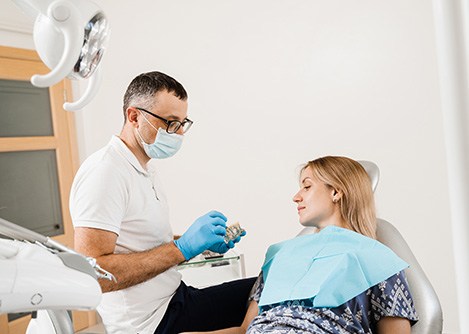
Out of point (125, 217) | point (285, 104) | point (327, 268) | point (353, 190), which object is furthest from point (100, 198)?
point (285, 104)

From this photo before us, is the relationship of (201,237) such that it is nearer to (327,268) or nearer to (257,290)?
(257,290)

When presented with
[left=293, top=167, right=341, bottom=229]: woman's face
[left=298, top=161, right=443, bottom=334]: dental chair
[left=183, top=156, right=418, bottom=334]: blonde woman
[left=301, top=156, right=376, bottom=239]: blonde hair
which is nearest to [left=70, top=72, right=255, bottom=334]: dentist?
[left=183, top=156, right=418, bottom=334]: blonde woman

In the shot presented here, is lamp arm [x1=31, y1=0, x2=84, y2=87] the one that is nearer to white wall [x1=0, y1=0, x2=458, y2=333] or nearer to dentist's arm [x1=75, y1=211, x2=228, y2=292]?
dentist's arm [x1=75, y1=211, x2=228, y2=292]

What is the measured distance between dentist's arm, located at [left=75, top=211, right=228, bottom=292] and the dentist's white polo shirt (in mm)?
36

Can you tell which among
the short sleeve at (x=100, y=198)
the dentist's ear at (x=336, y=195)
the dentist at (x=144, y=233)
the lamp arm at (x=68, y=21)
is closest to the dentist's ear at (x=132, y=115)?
the dentist at (x=144, y=233)

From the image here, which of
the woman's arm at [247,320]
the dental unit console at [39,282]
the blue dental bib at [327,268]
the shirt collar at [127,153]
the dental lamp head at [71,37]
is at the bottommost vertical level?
the woman's arm at [247,320]

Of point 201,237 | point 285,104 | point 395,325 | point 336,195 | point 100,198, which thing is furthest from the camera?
point 285,104

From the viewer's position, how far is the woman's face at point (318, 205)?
5.28ft

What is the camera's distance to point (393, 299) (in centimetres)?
129

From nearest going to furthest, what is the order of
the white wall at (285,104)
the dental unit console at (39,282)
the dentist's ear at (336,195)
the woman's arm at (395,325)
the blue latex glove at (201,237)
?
the dental unit console at (39,282)
the woman's arm at (395,325)
the blue latex glove at (201,237)
the dentist's ear at (336,195)
the white wall at (285,104)

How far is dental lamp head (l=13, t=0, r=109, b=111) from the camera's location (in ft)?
1.73

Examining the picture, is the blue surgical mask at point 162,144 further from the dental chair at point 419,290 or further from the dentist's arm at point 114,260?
the dental chair at point 419,290

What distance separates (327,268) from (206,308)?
0.41 m

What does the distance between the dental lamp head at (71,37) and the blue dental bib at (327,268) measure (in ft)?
3.05
